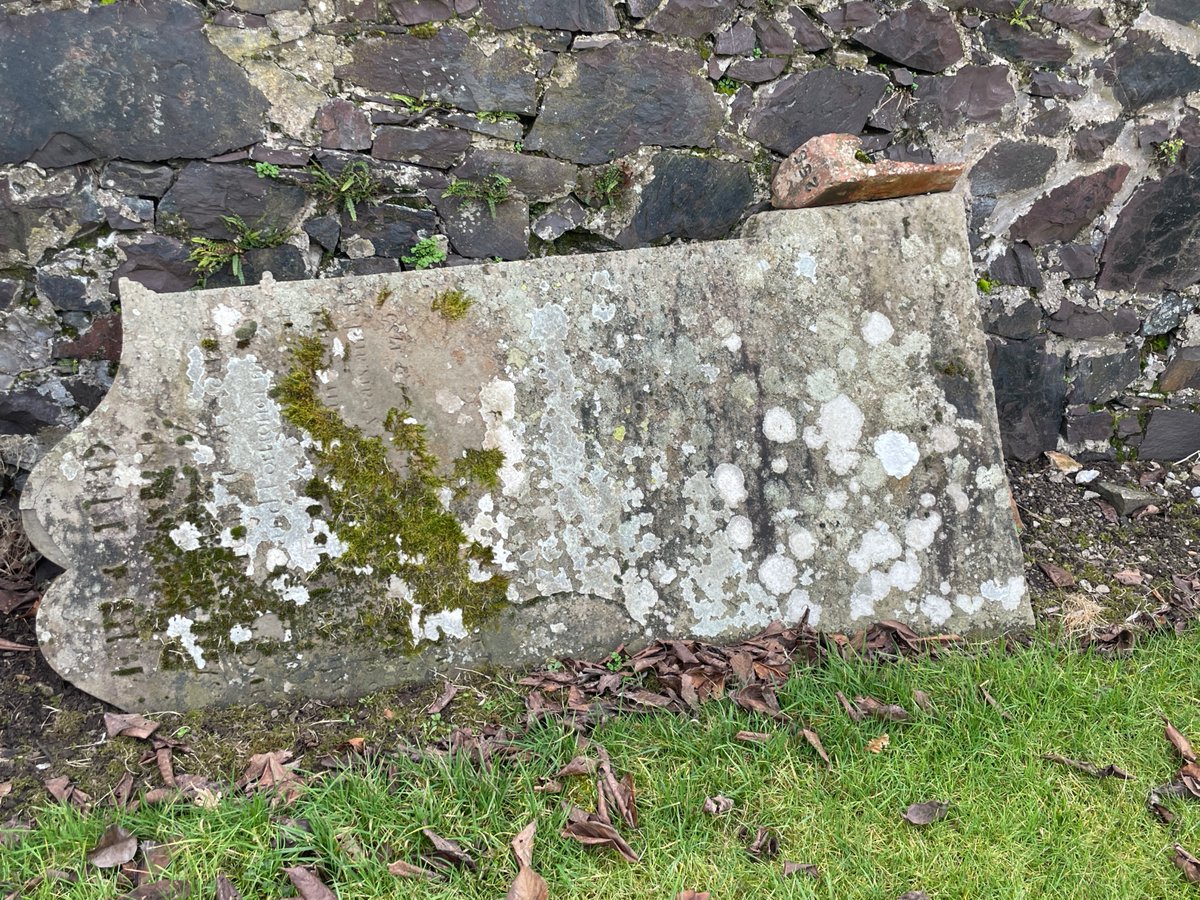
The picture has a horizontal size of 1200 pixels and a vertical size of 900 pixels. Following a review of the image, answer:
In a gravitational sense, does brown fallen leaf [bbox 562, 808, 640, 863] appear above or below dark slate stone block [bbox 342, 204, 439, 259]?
below

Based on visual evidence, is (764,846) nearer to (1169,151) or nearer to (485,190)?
(485,190)

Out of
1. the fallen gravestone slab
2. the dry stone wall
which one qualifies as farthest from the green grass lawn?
the dry stone wall

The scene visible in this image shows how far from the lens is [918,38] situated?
10.7 feet

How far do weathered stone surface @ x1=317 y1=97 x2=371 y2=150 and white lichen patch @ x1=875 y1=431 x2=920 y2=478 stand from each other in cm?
209

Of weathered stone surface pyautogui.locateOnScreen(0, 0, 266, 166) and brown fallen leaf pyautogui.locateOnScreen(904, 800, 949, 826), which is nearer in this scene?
brown fallen leaf pyautogui.locateOnScreen(904, 800, 949, 826)

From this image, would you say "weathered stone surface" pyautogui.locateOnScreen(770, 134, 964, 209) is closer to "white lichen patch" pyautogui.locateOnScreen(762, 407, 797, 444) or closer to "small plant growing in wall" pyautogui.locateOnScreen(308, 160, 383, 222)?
"white lichen patch" pyautogui.locateOnScreen(762, 407, 797, 444)

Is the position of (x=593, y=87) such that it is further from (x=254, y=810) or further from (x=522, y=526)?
(x=254, y=810)

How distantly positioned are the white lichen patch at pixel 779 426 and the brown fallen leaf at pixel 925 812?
3.63ft

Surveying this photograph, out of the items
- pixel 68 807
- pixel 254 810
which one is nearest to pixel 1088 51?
pixel 254 810

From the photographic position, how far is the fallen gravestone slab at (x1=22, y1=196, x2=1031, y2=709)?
231 cm

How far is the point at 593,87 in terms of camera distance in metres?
3.06

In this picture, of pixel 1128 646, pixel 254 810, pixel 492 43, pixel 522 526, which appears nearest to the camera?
pixel 254 810

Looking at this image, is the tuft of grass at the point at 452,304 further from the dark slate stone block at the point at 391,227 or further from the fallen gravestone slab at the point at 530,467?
the dark slate stone block at the point at 391,227

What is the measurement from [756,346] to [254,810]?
1931 mm
